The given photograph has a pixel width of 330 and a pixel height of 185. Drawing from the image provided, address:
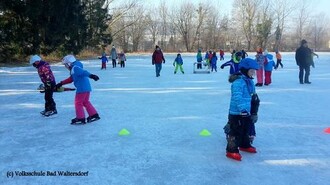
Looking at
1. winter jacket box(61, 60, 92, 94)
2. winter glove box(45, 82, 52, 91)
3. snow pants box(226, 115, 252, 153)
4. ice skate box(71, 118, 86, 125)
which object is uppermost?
winter jacket box(61, 60, 92, 94)

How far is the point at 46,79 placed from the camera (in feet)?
25.1

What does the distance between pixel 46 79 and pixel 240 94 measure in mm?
4692

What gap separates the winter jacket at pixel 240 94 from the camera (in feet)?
15.8

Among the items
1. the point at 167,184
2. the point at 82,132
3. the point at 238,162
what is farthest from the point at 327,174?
the point at 82,132

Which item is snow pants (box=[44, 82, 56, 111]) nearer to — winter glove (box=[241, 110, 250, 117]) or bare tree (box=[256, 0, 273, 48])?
winter glove (box=[241, 110, 250, 117])

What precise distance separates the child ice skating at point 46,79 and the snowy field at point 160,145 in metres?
0.24

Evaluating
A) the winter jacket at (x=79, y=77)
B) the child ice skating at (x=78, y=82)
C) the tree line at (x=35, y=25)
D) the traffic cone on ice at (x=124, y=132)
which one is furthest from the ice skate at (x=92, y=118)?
the tree line at (x=35, y=25)

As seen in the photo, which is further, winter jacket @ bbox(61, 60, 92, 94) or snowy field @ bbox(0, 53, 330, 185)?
winter jacket @ bbox(61, 60, 92, 94)

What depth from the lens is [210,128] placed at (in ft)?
21.4

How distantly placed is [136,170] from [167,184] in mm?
580

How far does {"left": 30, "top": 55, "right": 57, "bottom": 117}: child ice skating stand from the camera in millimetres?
7509

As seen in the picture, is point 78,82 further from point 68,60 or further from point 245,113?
point 245,113

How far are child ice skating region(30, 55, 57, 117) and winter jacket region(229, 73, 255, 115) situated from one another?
451 centimetres

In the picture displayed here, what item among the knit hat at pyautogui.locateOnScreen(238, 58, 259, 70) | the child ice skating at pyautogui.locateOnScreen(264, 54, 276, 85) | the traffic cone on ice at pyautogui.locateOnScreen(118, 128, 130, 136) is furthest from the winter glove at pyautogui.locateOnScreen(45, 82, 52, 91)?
the child ice skating at pyautogui.locateOnScreen(264, 54, 276, 85)
